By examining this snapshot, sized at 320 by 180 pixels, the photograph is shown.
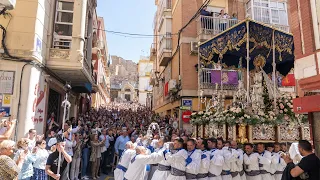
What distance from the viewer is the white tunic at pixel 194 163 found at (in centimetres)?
571

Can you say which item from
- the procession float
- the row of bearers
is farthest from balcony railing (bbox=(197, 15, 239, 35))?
the row of bearers

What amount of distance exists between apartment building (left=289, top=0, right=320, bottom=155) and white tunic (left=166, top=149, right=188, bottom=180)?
339cm

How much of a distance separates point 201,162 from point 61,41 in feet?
30.5

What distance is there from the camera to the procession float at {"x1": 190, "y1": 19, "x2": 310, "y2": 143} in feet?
26.1

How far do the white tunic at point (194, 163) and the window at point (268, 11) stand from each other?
51.2ft

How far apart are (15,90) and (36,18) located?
2.93 metres

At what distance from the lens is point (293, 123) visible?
8258 millimetres

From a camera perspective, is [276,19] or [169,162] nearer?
[169,162]

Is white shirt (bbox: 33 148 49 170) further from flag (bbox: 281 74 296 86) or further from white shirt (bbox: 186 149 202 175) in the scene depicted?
flag (bbox: 281 74 296 86)

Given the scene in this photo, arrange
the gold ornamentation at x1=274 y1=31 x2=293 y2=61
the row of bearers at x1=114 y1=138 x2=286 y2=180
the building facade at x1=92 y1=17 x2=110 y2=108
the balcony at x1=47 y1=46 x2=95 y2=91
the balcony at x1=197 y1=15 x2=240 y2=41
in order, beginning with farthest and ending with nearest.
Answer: the building facade at x1=92 y1=17 x2=110 y2=108
the balcony at x1=197 y1=15 x2=240 y2=41
the balcony at x1=47 y1=46 x2=95 y2=91
the gold ornamentation at x1=274 y1=31 x2=293 y2=61
the row of bearers at x1=114 y1=138 x2=286 y2=180

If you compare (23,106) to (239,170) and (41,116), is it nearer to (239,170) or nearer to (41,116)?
(41,116)

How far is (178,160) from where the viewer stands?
18.3 ft

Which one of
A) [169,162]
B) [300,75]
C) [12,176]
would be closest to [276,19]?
[300,75]

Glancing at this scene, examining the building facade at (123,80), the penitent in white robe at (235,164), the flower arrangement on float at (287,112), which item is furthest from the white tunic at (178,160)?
the building facade at (123,80)
